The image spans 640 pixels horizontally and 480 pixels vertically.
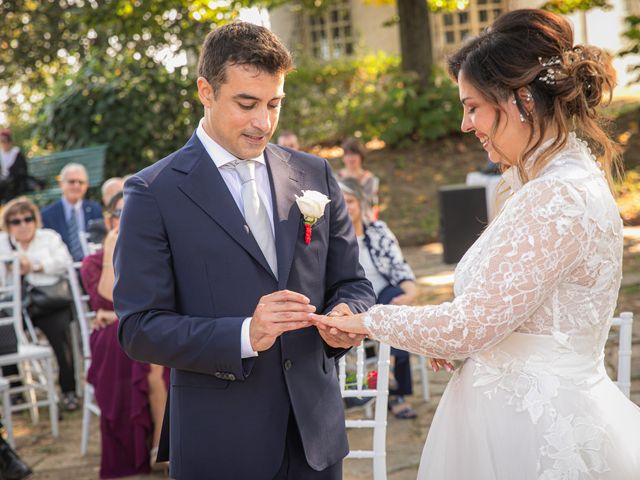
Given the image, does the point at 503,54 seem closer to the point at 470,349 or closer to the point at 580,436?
the point at 470,349

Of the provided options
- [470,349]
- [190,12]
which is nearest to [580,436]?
[470,349]

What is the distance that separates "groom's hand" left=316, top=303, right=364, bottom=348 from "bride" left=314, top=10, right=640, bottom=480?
0.11ft

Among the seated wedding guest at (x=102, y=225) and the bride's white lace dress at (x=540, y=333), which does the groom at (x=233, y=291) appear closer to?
the bride's white lace dress at (x=540, y=333)

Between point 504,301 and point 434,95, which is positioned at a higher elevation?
point 434,95

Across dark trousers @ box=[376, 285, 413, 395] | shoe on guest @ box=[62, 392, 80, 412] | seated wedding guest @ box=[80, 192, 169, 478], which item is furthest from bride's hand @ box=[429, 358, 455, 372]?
shoe on guest @ box=[62, 392, 80, 412]

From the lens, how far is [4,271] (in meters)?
7.02

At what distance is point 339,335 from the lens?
2.59 meters

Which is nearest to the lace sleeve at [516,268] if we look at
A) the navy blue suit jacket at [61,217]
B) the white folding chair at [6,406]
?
the white folding chair at [6,406]

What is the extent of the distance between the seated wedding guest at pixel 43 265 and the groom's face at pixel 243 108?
497 centimetres

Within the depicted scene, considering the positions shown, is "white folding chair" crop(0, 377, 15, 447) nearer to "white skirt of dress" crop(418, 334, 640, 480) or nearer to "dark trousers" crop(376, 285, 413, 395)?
"dark trousers" crop(376, 285, 413, 395)

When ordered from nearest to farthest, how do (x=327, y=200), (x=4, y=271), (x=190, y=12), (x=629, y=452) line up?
(x=629, y=452)
(x=327, y=200)
(x=4, y=271)
(x=190, y=12)

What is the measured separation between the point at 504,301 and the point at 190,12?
10.0 m

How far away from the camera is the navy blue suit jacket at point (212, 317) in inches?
95.9

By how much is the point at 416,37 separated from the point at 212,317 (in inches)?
534
